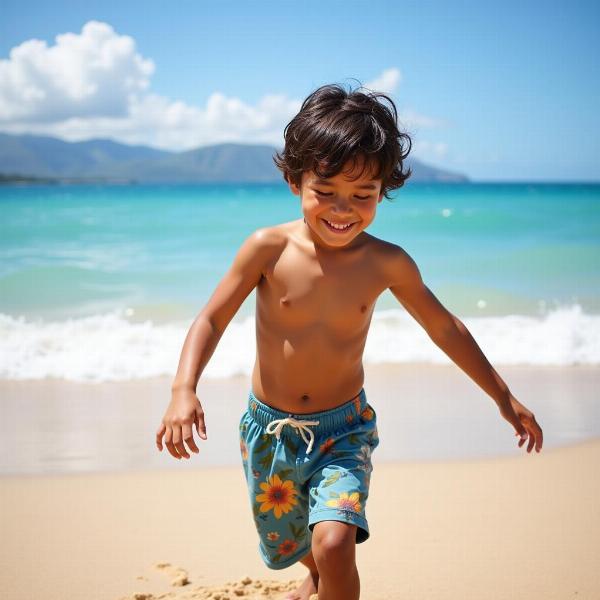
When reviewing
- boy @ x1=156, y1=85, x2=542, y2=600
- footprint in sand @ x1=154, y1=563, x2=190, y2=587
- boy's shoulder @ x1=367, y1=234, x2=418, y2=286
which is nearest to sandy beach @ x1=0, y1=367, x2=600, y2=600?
footprint in sand @ x1=154, y1=563, x2=190, y2=587

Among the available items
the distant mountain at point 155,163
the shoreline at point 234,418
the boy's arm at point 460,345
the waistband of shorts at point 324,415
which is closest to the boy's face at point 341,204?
the boy's arm at point 460,345

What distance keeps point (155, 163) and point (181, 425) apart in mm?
72925

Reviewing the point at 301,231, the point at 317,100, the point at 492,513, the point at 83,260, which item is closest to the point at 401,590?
the point at 492,513

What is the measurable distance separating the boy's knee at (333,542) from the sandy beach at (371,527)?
785mm

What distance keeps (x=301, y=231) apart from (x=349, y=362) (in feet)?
1.46

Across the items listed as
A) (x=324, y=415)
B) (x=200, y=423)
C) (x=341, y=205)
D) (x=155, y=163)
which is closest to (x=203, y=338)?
(x=200, y=423)

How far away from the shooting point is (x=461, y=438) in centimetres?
446

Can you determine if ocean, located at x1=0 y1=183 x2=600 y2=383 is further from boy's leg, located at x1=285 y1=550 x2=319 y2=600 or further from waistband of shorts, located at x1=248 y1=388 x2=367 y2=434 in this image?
waistband of shorts, located at x1=248 y1=388 x2=367 y2=434

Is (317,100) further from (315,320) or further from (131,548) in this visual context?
(131,548)

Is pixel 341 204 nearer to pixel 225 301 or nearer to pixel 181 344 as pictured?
pixel 225 301

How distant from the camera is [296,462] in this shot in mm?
2350

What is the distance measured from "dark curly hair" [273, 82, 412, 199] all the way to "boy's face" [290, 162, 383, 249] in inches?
0.9

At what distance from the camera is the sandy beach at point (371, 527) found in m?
2.83

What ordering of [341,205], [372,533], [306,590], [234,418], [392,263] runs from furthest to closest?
[234,418] < [372,533] < [306,590] < [392,263] < [341,205]
